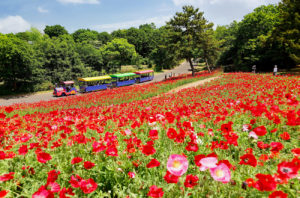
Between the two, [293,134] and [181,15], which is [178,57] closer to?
[181,15]

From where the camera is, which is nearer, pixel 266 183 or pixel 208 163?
pixel 266 183

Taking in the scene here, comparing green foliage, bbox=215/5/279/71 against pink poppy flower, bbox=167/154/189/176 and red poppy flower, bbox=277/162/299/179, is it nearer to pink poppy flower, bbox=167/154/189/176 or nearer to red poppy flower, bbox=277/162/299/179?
red poppy flower, bbox=277/162/299/179

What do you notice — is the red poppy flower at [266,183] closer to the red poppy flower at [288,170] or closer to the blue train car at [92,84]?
the red poppy flower at [288,170]

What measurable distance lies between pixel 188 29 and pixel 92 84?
20.0 metres

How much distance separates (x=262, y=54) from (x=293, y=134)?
3829 cm

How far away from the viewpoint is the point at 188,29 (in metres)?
31.3

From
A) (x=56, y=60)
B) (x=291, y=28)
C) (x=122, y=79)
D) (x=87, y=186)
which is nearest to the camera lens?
(x=87, y=186)

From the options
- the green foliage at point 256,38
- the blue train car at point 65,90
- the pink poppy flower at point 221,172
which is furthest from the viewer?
the green foliage at point 256,38

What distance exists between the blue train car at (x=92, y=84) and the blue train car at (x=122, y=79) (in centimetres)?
157

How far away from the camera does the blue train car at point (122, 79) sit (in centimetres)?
3434

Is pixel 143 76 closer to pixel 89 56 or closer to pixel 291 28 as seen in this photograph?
pixel 89 56

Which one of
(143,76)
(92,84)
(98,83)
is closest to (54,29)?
(143,76)

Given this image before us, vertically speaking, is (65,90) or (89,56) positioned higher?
(89,56)

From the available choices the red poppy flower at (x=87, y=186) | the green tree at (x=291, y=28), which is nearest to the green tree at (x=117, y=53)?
the green tree at (x=291, y=28)
